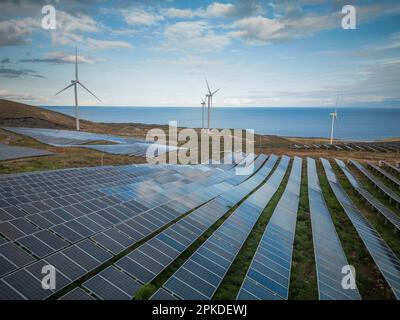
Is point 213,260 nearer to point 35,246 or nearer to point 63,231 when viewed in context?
point 63,231

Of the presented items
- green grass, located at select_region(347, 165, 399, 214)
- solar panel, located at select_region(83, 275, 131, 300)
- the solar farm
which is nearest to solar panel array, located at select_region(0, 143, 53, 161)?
the solar farm

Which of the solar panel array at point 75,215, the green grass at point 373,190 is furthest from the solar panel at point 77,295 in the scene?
the green grass at point 373,190

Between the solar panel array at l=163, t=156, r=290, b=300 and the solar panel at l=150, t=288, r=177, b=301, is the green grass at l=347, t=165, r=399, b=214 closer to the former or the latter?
the solar panel array at l=163, t=156, r=290, b=300

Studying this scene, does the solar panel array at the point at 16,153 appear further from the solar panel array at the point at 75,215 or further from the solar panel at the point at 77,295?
the solar panel at the point at 77,295

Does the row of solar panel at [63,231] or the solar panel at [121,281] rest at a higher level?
the row of solar panel at [63,231]

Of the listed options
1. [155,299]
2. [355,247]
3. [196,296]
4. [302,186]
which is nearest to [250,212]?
[355,247]

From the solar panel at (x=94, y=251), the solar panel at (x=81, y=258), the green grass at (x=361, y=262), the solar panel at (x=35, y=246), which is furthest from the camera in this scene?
the green grass at (x=361, y=262)

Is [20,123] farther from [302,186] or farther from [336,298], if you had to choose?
[336,298]
